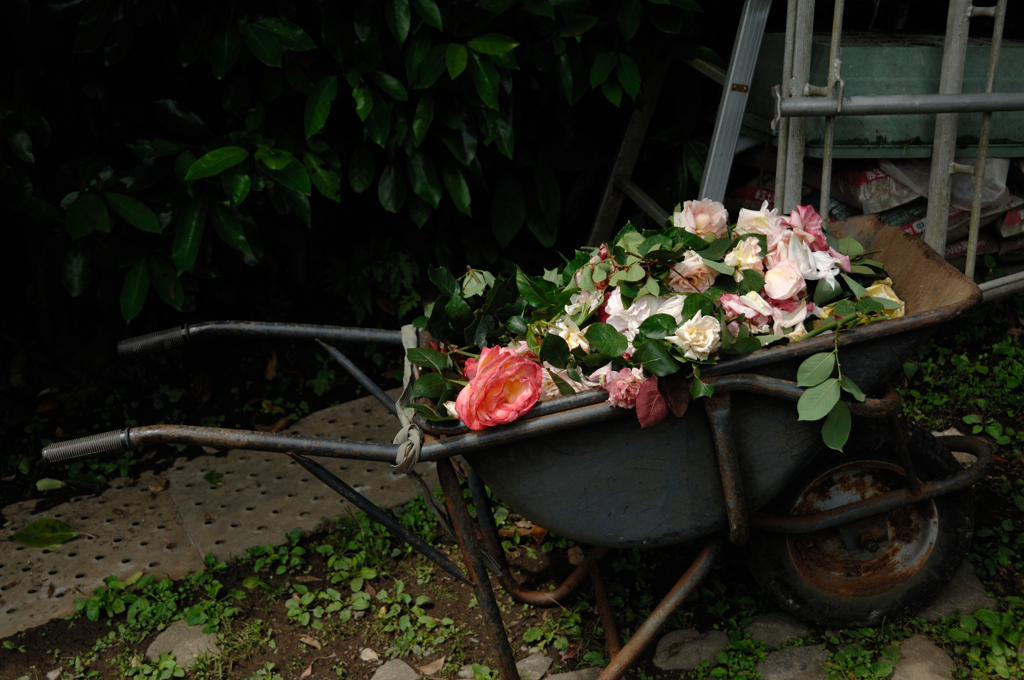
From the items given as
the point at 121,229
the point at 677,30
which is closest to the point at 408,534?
the point at 121,229

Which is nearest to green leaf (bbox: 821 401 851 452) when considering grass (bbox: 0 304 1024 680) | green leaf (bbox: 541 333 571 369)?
green leaf (bbox: 541 333 571 369)

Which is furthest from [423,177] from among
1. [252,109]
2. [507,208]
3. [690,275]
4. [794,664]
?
[794,664]

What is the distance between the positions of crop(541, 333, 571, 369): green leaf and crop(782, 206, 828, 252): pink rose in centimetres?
65

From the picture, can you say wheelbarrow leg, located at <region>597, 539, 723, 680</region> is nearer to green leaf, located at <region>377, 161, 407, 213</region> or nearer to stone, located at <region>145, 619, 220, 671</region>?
stone, located at <region>145, 619, 220, 671</region>

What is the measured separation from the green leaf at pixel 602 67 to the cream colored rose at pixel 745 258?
1185 millimetres

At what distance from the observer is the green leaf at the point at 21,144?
233 cm

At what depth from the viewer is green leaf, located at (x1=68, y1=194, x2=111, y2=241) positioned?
7.57 ft

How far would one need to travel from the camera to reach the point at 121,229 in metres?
2.68

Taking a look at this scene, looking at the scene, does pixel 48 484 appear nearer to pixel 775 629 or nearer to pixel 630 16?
pixel 775 629

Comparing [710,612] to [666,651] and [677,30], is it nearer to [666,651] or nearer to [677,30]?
[666,651]

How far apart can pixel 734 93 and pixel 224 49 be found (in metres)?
1.66

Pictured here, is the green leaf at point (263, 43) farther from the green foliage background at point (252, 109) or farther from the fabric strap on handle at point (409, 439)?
the fabric strap on handle at point (409, 439)

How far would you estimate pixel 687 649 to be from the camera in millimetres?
2035

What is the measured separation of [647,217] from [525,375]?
6.38 feet
